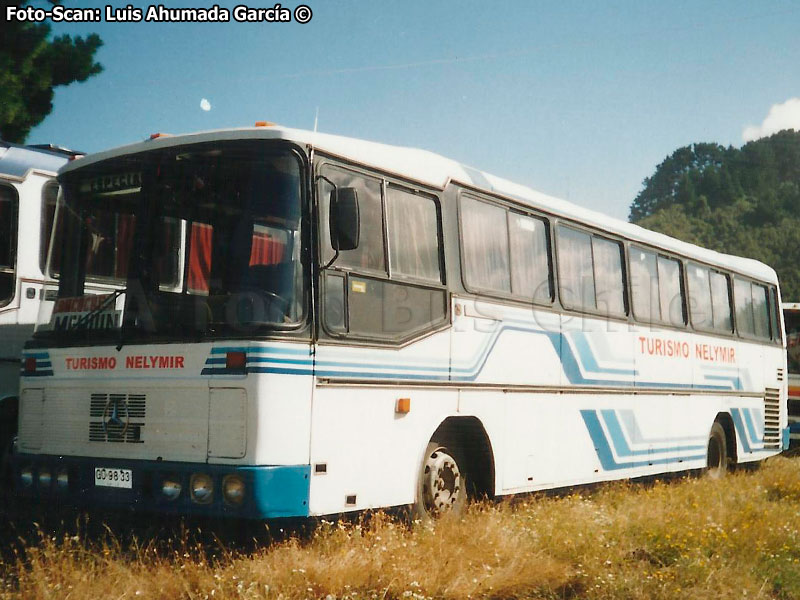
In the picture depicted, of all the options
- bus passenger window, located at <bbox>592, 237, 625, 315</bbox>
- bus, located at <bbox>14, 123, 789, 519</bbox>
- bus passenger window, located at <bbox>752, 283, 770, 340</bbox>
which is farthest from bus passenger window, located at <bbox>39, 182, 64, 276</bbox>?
bus passenger window, located at <bbox>752, 283, 770, 340</bbox>

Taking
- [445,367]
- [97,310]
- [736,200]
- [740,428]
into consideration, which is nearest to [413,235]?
[445,367]

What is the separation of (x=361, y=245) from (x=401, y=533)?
2173 millimetres

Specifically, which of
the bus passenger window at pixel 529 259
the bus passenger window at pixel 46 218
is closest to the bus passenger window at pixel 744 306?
the bus passenger window at pixel 529 259

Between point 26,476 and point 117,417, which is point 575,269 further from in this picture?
point 26,476

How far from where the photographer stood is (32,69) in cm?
1814

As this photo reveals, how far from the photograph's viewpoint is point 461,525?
7.62 metres

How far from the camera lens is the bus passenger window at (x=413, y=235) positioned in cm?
758

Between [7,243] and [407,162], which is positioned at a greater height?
[407,162]

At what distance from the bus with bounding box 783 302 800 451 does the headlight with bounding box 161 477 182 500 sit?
50.4 ft

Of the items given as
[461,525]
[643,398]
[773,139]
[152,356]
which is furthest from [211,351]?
[773,139]

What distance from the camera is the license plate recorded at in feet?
22.3

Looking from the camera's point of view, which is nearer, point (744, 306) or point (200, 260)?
point (200, 260)

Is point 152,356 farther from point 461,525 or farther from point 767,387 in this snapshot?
point 767,387

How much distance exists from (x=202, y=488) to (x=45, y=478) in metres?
1.66
